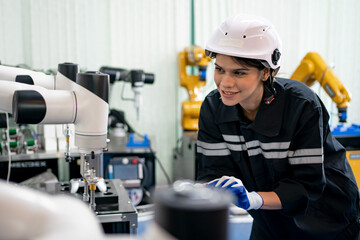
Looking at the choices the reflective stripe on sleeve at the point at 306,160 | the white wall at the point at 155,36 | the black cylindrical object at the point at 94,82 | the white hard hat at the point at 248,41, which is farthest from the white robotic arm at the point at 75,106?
the white wall at the point at 155,36

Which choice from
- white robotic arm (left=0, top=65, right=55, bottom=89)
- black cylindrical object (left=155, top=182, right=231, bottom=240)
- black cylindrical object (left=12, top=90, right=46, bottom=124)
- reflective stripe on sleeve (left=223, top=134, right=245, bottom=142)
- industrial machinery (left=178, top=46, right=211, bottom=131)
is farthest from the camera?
industrial machinery (left=178, top=46, right=211, bottom=131)

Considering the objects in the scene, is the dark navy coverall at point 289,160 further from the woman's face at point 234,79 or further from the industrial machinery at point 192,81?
the industrial machinery at point 192,81

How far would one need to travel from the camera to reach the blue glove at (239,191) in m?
1.32

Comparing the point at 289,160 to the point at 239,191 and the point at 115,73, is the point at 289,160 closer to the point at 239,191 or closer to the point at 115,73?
the point at 239,191

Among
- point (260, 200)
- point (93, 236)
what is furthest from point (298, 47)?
point (93, 236)

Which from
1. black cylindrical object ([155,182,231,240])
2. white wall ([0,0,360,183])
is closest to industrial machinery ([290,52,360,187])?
white wall ([0,0,360,183])

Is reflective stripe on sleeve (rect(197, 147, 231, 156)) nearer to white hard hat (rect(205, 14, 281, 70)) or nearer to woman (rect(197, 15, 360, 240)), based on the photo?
woman (rect(197, 15, 360, 240))

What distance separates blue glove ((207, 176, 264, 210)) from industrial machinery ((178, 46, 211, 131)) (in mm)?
1737

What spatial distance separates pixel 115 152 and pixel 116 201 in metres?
1.34

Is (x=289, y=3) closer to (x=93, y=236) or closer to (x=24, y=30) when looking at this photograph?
(x=24, y=30)

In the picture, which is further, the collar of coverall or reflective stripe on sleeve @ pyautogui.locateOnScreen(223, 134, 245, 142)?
reflective stripe on sleeve @ pyautogui.locateOnScreen(223, 134, 245, 142)

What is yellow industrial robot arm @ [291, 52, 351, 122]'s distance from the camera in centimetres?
272

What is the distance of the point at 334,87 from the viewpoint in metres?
2.72

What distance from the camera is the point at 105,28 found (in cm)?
329
